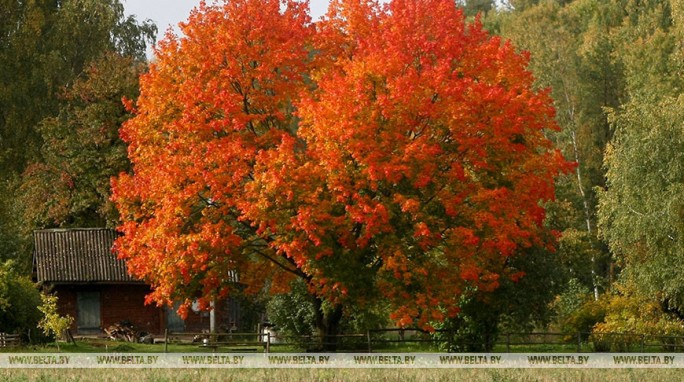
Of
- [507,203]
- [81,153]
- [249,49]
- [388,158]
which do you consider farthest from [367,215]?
[81,153]

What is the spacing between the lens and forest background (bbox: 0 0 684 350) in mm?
47750

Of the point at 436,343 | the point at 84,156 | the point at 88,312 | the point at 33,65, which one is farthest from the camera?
the point at 33,65

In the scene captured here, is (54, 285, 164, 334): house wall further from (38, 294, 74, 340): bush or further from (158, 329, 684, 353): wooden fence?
(38, 294, 74, 340): bush

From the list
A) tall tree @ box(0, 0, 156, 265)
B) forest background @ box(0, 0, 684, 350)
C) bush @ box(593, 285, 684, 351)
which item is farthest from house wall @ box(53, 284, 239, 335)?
bush @ box(593, 285, 684, 351)

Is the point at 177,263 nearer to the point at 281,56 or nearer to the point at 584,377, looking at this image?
the point at 281,56

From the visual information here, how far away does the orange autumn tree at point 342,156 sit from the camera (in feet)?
117

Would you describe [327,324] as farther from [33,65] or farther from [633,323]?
[33,65]

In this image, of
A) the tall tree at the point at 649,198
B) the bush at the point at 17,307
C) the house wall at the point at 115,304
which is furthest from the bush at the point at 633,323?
the bush at the point at 17,307

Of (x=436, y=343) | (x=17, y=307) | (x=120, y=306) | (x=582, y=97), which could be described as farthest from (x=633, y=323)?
(x=582, y=97)

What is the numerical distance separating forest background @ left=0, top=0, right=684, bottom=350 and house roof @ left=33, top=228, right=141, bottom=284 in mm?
1538

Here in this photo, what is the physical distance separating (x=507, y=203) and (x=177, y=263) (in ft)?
34.2

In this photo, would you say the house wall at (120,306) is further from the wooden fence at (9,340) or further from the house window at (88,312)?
the wooden fence at (9,340)

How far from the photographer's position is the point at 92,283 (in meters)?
52.4

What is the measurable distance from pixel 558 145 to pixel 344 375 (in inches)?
1863
